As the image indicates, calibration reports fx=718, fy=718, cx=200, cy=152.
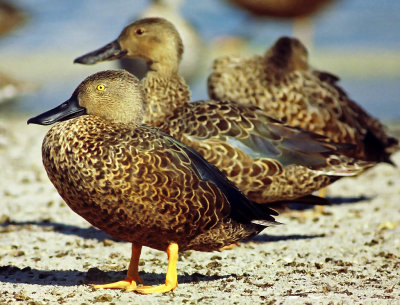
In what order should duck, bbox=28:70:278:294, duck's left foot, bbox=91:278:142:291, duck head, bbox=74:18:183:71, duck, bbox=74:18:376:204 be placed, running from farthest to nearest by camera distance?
duck head, bbox=74:18:183:71 < duck, bbox=74:18:376:204 < duck's left foot, bbox=91:278:142:291 < duck, bbox=28:70:278:294

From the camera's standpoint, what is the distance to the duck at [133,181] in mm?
3992

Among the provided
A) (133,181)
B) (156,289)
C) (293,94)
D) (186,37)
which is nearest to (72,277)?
(156,289)

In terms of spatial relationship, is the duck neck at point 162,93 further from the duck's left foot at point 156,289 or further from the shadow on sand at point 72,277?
the duck's left foot at point 156,289

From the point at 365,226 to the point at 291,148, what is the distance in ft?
3.88

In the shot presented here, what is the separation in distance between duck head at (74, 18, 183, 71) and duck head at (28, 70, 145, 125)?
1.70 meters

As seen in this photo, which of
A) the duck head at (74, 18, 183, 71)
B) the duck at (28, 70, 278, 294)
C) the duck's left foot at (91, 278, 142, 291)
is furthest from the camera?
the duck head at (74, 18, 183, 71)

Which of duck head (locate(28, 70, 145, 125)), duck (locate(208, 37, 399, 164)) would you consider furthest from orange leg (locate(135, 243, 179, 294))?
duck (locate(208, 37, 399, 164))

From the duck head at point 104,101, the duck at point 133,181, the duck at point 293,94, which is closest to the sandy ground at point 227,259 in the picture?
the duck at point 133,181

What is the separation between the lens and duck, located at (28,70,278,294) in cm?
399

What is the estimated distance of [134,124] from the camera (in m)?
4.40

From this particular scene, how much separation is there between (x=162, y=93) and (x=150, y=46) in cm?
49

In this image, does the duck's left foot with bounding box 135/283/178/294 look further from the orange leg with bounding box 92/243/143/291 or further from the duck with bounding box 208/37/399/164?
the duck with bounding box 208/37/399/164

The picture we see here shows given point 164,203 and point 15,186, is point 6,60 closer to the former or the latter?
point 15,186

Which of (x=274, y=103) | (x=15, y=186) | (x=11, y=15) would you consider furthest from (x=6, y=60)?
(x=274, y=103)
